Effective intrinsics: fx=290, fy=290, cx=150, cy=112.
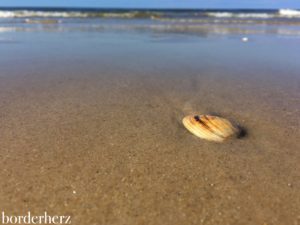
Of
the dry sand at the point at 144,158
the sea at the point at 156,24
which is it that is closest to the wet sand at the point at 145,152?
the dry sand at the point at 144,158

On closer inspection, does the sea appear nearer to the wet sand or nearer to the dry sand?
the wet sand

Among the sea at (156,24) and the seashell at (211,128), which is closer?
the seashell at (211,128)

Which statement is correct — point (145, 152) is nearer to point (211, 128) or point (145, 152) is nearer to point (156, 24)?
point (211, 128)

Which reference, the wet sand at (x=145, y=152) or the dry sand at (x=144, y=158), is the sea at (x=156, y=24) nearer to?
the wet sand at (x=145, y=152)

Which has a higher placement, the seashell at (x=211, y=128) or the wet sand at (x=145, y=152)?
the seashell at (x=211, y=128)

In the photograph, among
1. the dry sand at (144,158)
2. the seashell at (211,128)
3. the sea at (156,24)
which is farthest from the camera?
the sea at (156,24)

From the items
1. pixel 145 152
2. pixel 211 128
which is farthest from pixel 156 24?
pixel 145 152

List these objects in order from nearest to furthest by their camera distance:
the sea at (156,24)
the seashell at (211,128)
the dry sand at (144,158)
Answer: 1. the dry sand at (144,158)
2. the seashell at (211,128)
3. the sea at (156,24)

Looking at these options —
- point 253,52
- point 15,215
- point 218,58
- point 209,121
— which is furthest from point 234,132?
point 253,52
